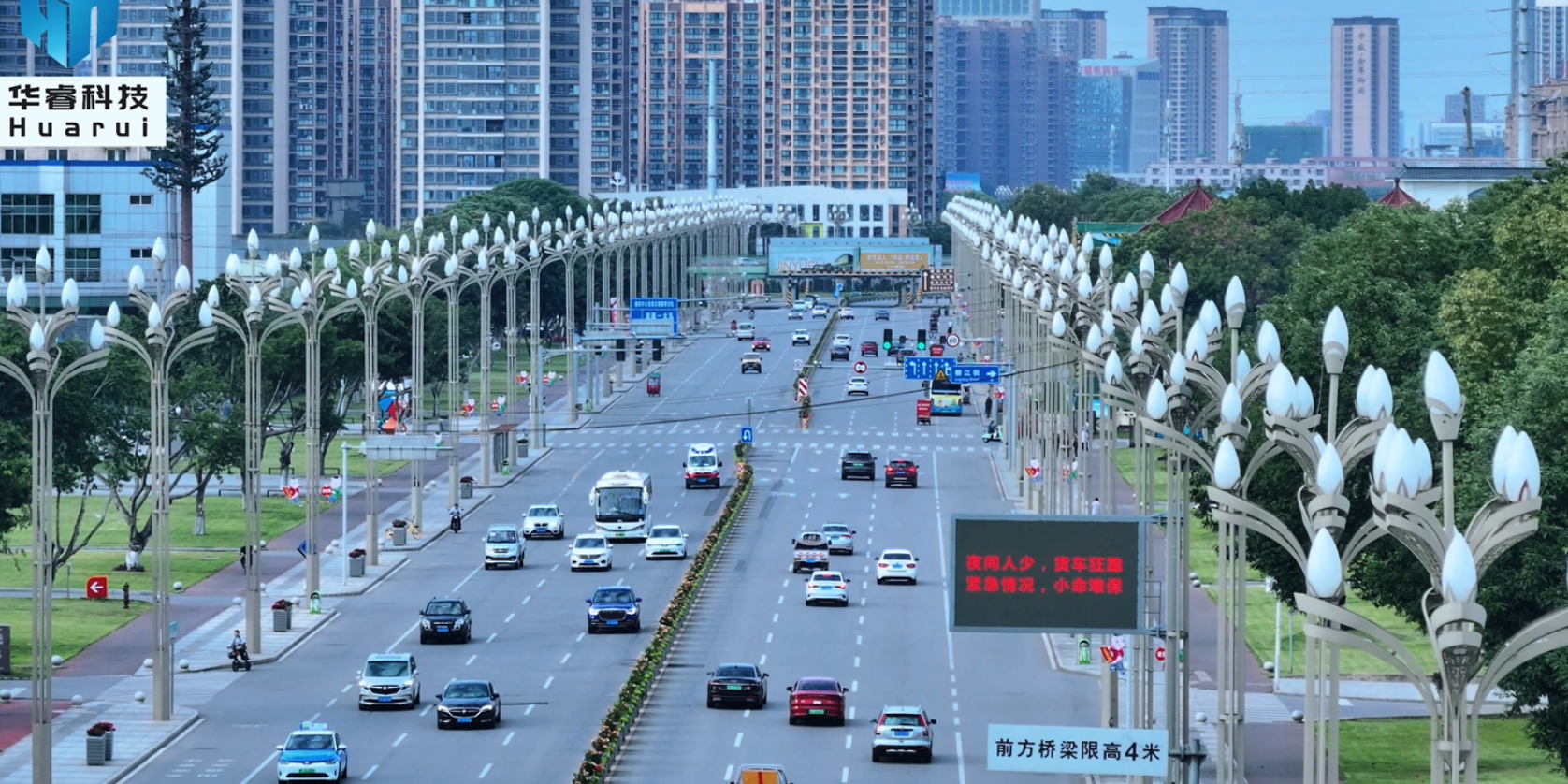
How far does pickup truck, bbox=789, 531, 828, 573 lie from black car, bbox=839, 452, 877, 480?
24429 mm

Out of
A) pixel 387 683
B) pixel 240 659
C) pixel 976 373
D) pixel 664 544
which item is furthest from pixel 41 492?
pixel 976 373

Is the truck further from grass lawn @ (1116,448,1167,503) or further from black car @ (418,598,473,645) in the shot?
black car @ (418,598,473,645)

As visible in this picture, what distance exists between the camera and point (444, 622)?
70.9 meters

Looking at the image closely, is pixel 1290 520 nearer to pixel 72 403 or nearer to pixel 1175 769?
pixel 1175 769

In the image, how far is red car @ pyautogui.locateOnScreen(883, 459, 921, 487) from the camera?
359 ft

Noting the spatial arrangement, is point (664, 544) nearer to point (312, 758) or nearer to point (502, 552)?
point (502, 552)

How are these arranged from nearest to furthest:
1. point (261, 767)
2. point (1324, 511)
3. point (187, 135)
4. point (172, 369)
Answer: point (1324, 511) < point (261, 767) < point (172, 369) < point (187, 135)

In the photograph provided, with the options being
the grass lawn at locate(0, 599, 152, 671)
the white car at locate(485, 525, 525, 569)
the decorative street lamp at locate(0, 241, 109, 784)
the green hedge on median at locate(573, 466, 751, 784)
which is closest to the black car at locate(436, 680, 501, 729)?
the green hedge on median at locate(573, 466, 751, 784)

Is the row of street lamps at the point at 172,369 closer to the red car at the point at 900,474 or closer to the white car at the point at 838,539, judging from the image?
the white car at the point at 838,539

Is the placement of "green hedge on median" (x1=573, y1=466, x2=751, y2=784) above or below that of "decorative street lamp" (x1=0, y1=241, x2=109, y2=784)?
below

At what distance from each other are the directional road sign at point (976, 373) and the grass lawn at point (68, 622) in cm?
4408

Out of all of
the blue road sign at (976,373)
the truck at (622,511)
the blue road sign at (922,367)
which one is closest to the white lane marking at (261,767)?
the truck at (622,511)

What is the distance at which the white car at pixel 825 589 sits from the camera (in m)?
78.3

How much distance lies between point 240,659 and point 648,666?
36.2 feet
